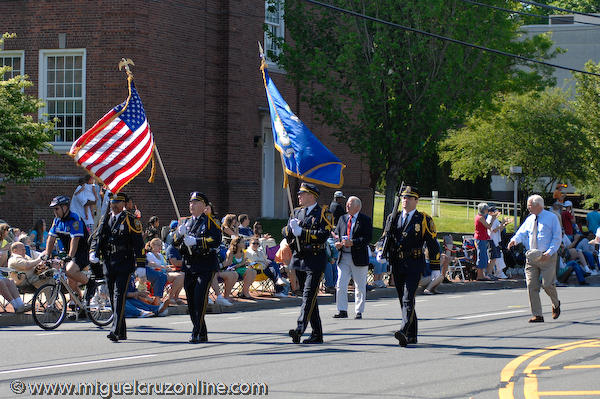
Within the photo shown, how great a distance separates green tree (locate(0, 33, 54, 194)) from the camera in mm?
22583

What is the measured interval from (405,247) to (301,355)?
202 cm

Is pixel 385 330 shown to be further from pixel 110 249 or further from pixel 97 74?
pixel 97 74

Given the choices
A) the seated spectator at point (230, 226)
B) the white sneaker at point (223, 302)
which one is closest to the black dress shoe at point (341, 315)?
the white sneaker at point (223, 302)

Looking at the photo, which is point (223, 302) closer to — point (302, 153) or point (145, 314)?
point (145, 314)

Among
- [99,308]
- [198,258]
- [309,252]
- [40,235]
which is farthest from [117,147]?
[40,235]

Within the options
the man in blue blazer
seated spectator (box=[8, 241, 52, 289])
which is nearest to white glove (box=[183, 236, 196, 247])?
the man in blue blazer

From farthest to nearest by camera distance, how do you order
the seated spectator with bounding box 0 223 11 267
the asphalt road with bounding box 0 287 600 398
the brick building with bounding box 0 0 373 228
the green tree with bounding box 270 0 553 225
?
the green tree with bounding box 270 0 553 225 < the brick building with bounding box 0 0 373 228 < the seated spectator with bounding box 0 223 11 267 < the asphalt road with bounding box 0 287 600 398

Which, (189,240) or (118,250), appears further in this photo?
(118,250)

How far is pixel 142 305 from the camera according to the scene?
16.5 m

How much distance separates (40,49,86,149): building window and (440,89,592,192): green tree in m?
19.9

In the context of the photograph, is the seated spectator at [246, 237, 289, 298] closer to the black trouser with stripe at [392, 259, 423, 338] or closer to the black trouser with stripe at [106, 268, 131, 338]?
the black trouser with stripe at [106, 268, 131, 338]

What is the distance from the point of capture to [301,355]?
11188 mm

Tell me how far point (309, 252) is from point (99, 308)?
3989 mm

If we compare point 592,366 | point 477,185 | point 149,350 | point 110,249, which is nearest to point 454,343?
point 592,366
